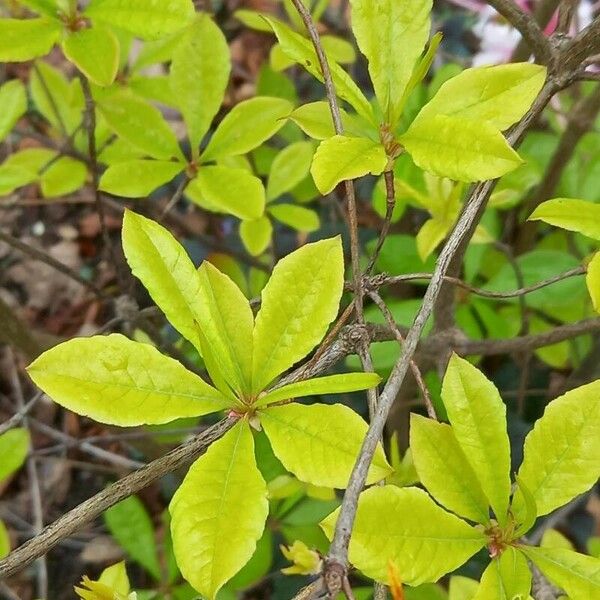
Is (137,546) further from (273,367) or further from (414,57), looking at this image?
(414,57)

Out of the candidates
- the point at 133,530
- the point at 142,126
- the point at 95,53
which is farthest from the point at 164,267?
the point at 133,530

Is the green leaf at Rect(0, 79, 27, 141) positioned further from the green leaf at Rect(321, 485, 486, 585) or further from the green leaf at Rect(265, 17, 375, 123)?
the green leaf at Rect(321, 485, 486, 585)

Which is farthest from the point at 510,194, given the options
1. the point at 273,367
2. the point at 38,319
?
the point at 38,319

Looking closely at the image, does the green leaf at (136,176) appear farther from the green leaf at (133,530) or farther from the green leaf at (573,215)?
the green leaf at (133,530)

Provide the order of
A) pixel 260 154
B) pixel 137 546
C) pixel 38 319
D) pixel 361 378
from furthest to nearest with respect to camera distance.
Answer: pixel 38 319, pixel 260 154, pixel 137 546, pixel 361 378

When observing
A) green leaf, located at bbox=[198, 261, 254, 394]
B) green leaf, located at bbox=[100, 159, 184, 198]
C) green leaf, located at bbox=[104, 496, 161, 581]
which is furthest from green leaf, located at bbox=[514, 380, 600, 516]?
green leaf, located at bbox=[104, 496, 161, 581]

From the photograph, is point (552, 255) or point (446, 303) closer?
point (446, 303)
